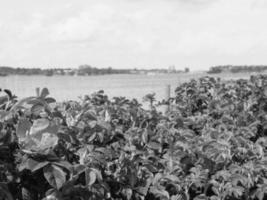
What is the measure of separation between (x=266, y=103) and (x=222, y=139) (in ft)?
6.14

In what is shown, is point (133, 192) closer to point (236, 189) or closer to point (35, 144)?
point (236, 189)

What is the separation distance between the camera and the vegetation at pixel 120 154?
1.48 meters

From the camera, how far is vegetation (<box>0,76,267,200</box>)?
58.2 inches

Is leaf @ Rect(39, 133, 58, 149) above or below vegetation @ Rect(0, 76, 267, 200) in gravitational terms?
above

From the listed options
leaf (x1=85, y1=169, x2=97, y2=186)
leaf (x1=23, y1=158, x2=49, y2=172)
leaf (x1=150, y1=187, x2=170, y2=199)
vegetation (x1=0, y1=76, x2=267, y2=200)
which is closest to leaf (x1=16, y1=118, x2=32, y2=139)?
vegetation (x1=0, y1=76, x2=267, y2=200)

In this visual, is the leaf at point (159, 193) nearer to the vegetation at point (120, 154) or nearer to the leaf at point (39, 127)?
the vegetation at point (120, 154)

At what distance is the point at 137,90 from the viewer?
31.7 feet

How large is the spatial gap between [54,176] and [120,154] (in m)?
0.66

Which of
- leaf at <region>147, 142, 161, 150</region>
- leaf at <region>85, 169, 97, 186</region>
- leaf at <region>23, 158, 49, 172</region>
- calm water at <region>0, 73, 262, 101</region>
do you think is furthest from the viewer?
calm water at <region>0, 73, 262, 101</region>

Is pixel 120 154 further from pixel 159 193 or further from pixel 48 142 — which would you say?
pixel 48 142

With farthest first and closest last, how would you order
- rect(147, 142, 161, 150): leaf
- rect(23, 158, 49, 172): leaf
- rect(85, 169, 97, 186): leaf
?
rect(147, 142, 161, 150): leaf < rect(85, 169, 97, 186): leaf < rect(23, 158, 49, 172): leaf

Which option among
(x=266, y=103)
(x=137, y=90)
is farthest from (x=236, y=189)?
(x=137, y=90)

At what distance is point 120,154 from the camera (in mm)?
2039

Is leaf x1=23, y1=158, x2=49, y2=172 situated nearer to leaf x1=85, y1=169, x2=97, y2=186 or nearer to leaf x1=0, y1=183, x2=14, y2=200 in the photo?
leaf x1=0, y1=183, x2=14, y2=200
